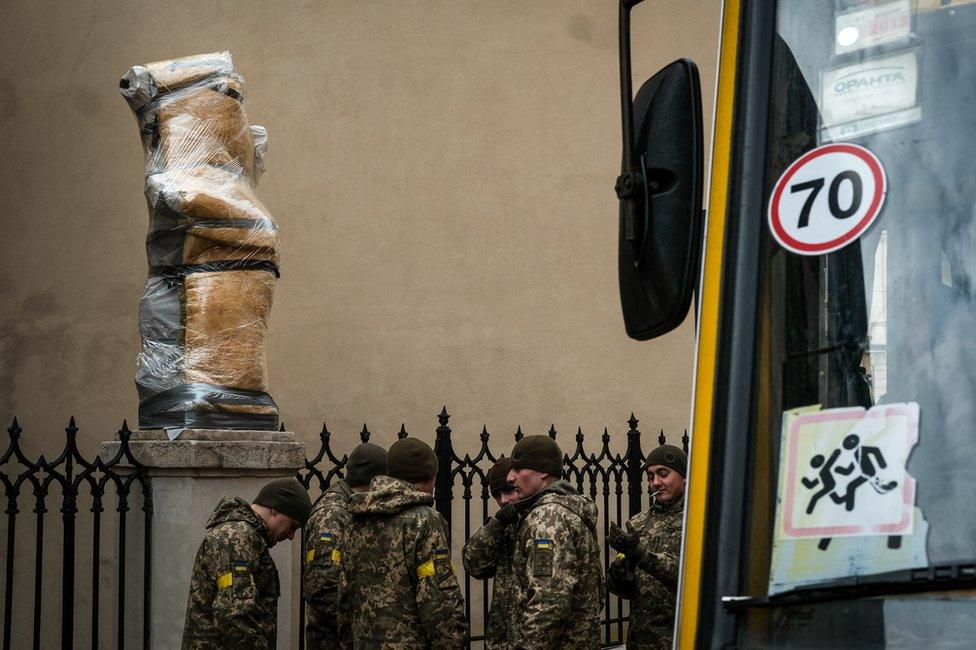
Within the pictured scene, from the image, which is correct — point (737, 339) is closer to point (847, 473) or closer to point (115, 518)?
point (847, 473)

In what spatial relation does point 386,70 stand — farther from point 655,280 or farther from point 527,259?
point 655,280

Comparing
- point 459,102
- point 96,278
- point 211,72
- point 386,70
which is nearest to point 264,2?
point 386,70

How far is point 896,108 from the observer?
85.6 inches

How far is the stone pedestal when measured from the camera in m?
6.09

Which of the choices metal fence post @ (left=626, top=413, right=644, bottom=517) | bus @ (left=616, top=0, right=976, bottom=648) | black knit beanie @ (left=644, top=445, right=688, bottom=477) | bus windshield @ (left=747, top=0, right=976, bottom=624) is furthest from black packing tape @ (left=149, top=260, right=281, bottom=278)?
bus windshield @ (left=747, top=0, right=976, bottom=624)

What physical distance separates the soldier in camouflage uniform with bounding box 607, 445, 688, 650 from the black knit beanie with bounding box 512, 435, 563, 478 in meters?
0.63

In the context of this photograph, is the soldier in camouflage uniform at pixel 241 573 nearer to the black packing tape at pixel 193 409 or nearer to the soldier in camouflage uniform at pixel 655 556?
the black packing tape at pixel 193 409

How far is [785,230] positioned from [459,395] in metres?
Answer: 9.12

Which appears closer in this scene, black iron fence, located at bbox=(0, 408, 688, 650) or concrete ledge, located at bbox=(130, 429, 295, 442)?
black iron fence, located at bbox=(0, 408, 688, 650)

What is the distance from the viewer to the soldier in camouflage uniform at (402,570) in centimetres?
497

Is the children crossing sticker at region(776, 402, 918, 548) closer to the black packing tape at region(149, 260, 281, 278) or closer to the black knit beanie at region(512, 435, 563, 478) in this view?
the black knit beanie at region(512, 435, 563, 478)

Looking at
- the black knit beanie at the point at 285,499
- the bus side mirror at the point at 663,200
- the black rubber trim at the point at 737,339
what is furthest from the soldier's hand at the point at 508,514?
the black rubber trim at the point at 737,339

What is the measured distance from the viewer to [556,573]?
195 inches

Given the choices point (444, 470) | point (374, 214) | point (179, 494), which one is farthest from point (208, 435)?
point (374, 214)
